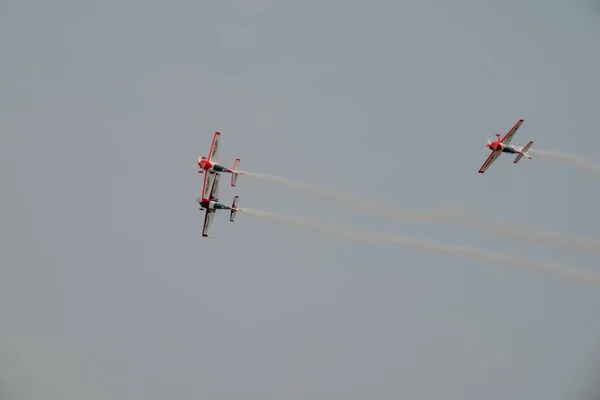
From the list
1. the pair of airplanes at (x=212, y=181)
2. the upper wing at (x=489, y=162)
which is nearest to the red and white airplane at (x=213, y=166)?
the pair of airplanes at (x=212, y=181)

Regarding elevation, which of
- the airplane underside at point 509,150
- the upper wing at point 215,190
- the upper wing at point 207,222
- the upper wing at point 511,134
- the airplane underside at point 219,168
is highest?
the upper wing at point 511,134

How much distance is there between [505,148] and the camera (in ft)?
323

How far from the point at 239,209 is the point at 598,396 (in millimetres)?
59898

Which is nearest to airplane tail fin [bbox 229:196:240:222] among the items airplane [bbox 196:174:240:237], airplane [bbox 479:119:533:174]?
airplane [bbox 196:174:240:237]

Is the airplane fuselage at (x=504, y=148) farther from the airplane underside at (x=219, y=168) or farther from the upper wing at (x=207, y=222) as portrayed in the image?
the upper wing at (x=207, y=222)

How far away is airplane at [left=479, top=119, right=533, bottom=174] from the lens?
97.4 m

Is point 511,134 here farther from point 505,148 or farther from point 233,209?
point 233,209

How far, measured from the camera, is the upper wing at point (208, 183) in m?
105

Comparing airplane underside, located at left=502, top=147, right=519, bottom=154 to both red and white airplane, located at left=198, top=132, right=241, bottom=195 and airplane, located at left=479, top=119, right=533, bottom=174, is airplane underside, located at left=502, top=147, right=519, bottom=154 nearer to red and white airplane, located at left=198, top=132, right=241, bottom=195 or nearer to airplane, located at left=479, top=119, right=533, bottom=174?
airplane, located at left=479, top=119, right=533, bottom=174

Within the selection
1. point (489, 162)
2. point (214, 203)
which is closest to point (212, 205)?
point (214, 203)

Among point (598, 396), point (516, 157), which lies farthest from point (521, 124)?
point (598, 396)

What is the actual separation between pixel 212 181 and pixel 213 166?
2757mm

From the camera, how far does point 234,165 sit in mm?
104125

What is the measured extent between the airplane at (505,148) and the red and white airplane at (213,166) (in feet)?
69.5
